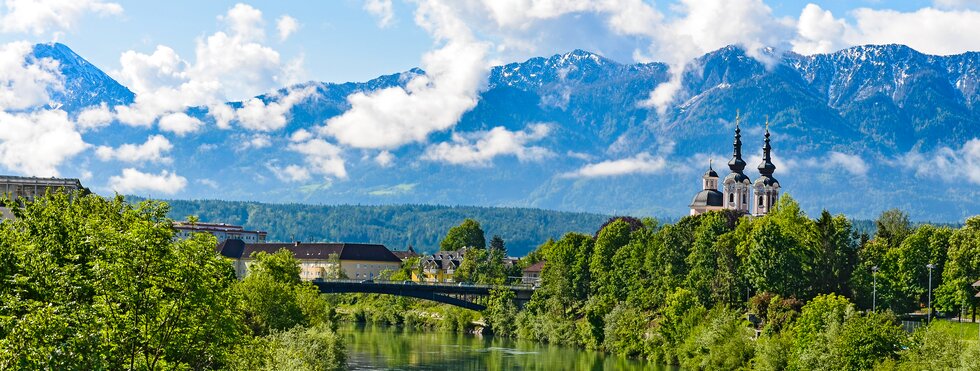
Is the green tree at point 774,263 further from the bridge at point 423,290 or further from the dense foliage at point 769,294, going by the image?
the bridge at point 423,290

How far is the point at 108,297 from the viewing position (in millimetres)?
35125

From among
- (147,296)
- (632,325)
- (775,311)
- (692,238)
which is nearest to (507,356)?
(632,325)

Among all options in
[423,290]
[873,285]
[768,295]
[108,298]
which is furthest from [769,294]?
[108,298]

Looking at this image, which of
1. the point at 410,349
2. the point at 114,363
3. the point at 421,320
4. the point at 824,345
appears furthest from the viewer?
the point at 421,320

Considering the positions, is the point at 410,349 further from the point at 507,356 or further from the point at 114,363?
the point at 114,363

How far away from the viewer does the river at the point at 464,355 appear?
10713cm

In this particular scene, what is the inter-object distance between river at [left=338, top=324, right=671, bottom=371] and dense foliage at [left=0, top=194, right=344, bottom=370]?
197 feet

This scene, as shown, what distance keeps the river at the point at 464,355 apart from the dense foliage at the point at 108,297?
2365 inches

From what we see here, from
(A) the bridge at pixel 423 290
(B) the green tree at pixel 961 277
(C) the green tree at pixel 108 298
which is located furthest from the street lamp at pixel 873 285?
(C) the green tree at pixel 108 298

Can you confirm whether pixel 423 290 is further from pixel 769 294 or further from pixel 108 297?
pixel 108 297

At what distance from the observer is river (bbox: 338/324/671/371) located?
351ft

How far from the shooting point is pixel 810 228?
111 meters

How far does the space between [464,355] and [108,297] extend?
84891 millimetres

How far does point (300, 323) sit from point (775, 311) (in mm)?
33486
